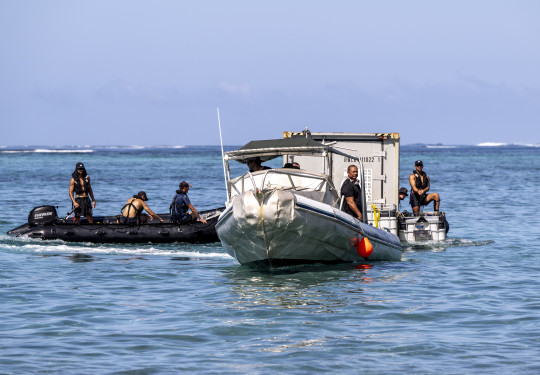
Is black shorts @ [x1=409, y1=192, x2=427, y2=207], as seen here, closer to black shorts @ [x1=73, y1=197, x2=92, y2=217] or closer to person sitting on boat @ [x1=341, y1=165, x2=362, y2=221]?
person sitting on boat @ [x1=341, y1=165, x2=362, y2=221]

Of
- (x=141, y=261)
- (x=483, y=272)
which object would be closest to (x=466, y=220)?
(x=483, y=272)

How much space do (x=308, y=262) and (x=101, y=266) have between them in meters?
4.72

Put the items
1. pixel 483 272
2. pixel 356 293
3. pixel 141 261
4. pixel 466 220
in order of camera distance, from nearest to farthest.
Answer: pixel 356 293
pixel 483 272
pixel 141 261
pixel 466 220

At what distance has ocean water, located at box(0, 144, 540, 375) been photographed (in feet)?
31.4

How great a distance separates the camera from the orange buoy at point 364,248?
51.8 ft

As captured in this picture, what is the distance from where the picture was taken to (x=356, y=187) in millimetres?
16750

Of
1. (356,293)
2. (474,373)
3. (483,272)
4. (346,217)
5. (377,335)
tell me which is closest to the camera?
(474,373)

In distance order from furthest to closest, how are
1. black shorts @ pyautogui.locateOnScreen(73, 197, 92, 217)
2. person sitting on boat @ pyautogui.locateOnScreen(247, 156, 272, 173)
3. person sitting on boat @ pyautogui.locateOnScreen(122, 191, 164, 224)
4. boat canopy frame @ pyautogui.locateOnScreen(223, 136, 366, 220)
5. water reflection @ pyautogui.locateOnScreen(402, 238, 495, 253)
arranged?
black shorts @ pyautogui.locateOnScreen(73, 197, 92, 217), person sitting on boat @ pyautogui.locateOnScreen(122, 191, 164, 224), water reflection @ pyautogui.locateOnScreen(402, 238, 495, 253), person sitting on boat @ pyautogui.locateOnScreen(247, 156, 272, 173), boat canopy frame @ pyautogui.locateOnScreen(223, 136, 366, 220)

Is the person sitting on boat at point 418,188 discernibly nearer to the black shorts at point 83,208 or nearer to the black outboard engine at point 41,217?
the black shorts at point 83,208

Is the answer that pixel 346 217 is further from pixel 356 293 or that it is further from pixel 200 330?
pixel 200 330

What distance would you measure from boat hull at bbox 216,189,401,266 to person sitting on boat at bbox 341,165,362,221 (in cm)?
51

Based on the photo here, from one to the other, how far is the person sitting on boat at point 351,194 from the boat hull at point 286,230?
1.66ft

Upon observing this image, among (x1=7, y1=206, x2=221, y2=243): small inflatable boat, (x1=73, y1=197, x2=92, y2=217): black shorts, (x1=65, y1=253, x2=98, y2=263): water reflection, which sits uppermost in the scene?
(x1=73, y1=197, x2=92, y2=217): black shorts

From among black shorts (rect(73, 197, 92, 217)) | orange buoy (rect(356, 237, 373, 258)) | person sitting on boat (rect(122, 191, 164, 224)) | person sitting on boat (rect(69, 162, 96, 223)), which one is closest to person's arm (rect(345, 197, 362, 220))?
orange buoy (rect(356, 237, 373, 258))
